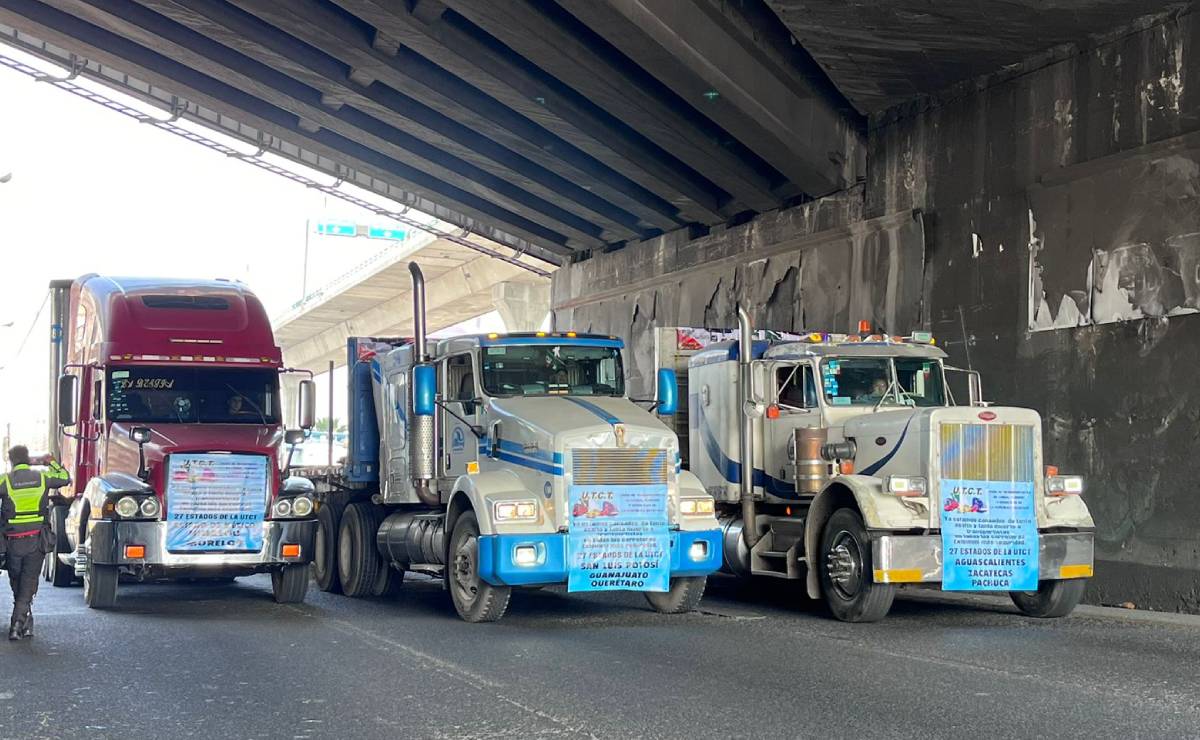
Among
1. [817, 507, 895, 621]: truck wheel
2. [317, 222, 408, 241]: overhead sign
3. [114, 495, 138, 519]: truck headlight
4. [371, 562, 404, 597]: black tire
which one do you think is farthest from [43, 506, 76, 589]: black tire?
[317, 222, 408, 241]: overhead sign

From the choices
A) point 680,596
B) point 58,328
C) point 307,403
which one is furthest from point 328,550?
point 680,596

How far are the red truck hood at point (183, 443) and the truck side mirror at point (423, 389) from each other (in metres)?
2.10

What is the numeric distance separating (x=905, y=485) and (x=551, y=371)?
3.92 m

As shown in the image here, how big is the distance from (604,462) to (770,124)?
10.6 m

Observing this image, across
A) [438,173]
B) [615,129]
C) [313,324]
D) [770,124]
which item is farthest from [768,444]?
[313,324]

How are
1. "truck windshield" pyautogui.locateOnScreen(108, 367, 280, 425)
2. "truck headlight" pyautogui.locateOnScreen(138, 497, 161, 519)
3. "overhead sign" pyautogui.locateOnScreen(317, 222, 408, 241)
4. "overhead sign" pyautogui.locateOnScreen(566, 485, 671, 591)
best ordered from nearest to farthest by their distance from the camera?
"overhead sign" pyautogui.locateOnScreen(566, 485, 671, 591), "truck headlight" pyautogui.locateOnScreen(138, 497, 161, 519), "truck windshield" pyautogui.locateOnScreen(108, 367, 280, 425), "overhead sign" pyautogui.locateOnScreen(317, 222, 408, 241)

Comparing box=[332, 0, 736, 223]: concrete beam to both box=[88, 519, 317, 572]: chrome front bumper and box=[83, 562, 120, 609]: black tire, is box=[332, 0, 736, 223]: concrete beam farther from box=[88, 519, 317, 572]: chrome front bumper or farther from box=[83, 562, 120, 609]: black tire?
box=[83, 562, 120, 609]: black tire

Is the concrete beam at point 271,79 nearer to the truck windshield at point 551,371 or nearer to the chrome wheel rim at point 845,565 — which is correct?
the truck windshield at point 551,371

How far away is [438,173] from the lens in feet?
101

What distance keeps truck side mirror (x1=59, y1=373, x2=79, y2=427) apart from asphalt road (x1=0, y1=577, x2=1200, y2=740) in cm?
211

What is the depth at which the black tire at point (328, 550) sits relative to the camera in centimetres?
1831

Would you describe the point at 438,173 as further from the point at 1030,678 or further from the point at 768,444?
the point at 1030,678

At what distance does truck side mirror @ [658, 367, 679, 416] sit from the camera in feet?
50.4

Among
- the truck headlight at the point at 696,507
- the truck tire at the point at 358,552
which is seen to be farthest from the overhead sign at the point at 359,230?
the truck headlight at the point at 696,507
